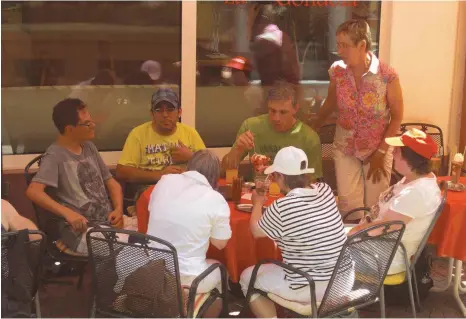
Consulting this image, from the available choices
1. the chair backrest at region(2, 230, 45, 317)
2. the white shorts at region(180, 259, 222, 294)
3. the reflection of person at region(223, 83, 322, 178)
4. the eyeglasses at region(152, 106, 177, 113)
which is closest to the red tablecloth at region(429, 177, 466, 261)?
the reflection of person at region(223, 83, 322, 178)

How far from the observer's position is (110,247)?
3.44m

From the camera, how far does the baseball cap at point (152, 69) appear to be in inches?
233

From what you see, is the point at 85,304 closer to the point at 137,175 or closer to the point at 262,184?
the point at 137,175

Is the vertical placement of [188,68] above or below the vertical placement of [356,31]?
below

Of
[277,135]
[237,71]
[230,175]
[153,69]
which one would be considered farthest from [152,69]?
[230,175]

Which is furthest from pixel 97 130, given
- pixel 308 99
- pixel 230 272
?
pixel 230 272

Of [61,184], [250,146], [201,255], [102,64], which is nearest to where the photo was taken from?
[201,255]

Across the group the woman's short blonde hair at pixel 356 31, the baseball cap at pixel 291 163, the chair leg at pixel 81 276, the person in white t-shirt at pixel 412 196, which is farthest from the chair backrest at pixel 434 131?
the chair leg at pixel 81 276

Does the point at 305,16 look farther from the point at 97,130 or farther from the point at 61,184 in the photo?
the point at 61,184

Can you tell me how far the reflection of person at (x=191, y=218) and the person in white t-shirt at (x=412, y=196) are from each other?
0.90 metres

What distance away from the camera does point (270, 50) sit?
6.23 m

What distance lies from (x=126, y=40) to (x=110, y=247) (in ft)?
9.07

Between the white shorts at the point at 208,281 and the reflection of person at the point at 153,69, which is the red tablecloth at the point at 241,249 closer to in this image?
the white shorts at the point at 208,281

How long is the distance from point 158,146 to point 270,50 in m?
1.64
